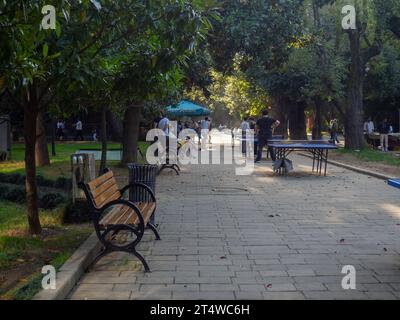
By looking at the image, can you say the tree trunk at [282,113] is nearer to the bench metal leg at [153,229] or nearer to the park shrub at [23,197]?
the park shrub at [23,197]

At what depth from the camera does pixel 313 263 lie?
5871 millimetres

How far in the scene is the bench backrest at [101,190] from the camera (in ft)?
19.0

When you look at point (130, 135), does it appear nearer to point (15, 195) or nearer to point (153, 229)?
point (15, 195)

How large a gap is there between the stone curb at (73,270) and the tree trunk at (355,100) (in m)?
18.6

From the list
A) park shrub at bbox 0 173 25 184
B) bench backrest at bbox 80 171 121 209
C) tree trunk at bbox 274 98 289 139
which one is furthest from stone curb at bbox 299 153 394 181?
tree trunk at bbox 274 98 289 139

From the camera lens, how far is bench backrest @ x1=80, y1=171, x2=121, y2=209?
580cm

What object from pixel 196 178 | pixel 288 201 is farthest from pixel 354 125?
pixel 288 201

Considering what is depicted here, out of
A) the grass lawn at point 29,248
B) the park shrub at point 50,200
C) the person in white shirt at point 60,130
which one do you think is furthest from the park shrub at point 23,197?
the person in white shirt at point 60,130

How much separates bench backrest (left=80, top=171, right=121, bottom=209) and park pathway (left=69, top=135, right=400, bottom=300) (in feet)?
2.16

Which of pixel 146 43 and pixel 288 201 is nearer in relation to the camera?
pixel 146 43

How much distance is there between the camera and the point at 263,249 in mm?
6504
